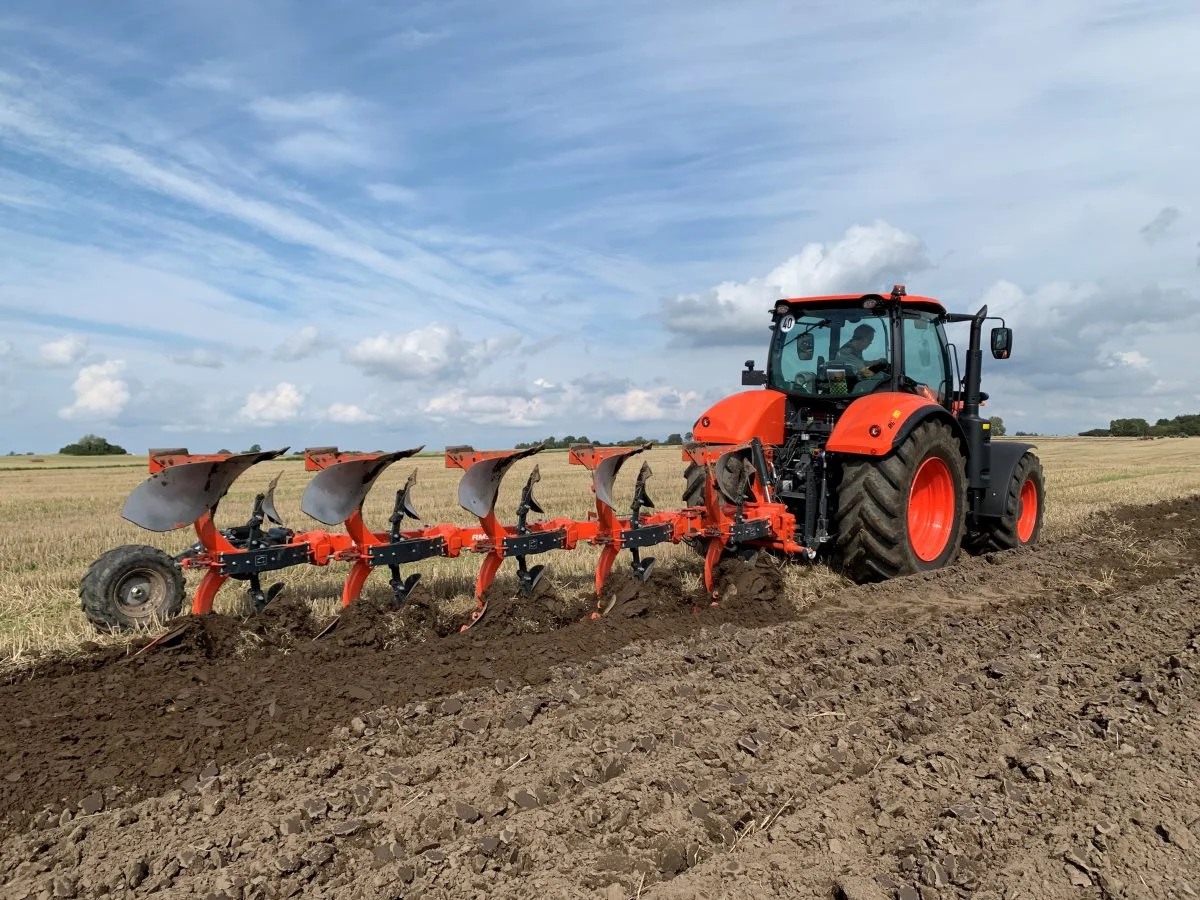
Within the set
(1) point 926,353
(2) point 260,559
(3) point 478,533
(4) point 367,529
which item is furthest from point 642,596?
(1) point 926,353

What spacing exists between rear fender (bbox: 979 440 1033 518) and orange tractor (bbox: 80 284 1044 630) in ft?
0.05

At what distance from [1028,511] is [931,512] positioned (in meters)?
2.10

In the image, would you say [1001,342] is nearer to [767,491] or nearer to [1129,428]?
[767,491]

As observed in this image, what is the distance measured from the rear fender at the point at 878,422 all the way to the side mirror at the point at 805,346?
2.70 ft

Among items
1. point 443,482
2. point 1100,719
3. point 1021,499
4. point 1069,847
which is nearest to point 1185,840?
point 1069,847

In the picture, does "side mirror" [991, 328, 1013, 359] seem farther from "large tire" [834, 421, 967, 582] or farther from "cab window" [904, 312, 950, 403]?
"large tire" [834, 421, 967, 582]

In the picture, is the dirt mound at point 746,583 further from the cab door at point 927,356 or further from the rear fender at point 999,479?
the rear fender at point 999,479

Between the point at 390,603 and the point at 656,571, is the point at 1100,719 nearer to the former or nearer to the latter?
the point at 656,571

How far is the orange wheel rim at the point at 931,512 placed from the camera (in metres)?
6.64

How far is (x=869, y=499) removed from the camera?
5.91 meters

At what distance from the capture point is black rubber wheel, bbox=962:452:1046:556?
25.2 feet

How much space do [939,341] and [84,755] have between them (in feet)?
20.8

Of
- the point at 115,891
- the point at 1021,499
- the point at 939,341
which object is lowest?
the point at 115,891

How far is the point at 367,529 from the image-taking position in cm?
524
